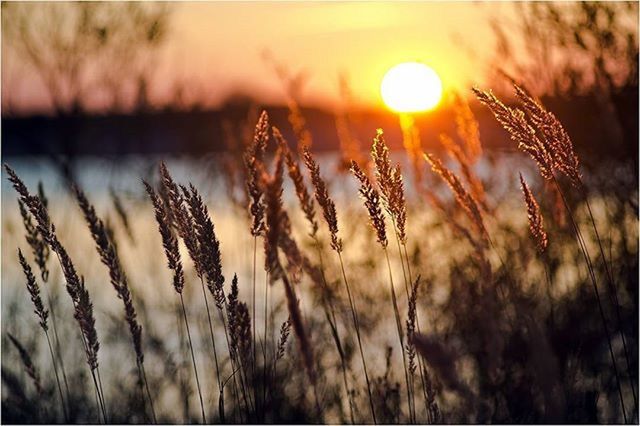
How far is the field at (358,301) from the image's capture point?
9.12ft

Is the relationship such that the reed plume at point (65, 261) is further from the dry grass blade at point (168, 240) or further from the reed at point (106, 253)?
the dry grass blade at point (168, 240)

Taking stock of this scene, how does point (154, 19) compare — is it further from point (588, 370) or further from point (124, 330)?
point (588, 370)

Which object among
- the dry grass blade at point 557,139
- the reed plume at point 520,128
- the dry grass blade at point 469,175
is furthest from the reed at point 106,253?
the dry grass blade at point 469,175

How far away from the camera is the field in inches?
109

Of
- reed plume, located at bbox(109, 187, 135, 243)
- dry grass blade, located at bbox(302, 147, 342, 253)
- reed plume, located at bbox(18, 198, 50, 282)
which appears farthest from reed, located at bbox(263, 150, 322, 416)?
reed plume, located at bbox(109, 187, 135, 243)

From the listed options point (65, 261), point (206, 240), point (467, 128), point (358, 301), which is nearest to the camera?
point (206, 240)

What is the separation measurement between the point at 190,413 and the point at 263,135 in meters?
1.80

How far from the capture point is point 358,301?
5055 millimetres

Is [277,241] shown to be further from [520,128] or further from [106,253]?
[520,128]

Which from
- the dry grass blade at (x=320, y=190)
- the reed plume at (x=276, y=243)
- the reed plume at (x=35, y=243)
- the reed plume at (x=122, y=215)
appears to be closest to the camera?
the reed plume at (x=276, y=243)

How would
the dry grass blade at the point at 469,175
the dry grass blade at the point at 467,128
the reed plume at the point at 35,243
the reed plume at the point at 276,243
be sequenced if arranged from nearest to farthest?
the reed plume at the point at 276,243
the reed plume at the point at 35,243
the dry grass blade at the point at 469,175
the dry grass blade at the point at 467,128

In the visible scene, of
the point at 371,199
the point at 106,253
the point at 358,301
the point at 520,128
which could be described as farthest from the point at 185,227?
the point at 358,301

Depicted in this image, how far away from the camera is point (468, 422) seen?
11.9 feet

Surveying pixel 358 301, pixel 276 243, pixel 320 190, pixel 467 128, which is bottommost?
pixel 358 301
